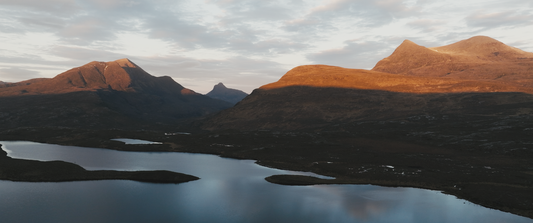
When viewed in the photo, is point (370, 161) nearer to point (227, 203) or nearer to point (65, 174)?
point (227, 203)

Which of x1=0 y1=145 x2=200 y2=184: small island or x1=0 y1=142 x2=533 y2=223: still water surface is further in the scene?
x1=0 y1=145 x2=200 y2=184: small island

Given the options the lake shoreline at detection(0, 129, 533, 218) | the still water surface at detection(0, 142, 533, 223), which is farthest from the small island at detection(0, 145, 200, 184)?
the lake shoreline at detection(0, 129, 533, 218)

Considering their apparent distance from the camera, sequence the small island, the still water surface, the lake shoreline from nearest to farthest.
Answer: the still water surface, the lake shoreline, the small island

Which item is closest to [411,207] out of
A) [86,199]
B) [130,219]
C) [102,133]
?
[130,219]

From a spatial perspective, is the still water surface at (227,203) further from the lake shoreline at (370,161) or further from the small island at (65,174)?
the lake shoreline at (370,161)

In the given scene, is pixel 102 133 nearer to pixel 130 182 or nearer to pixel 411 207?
pixel 130 182

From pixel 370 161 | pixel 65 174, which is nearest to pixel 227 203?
pixel 65 174

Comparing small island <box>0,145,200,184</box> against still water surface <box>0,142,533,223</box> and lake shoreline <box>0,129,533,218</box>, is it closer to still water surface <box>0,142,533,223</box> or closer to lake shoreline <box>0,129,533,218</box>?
still water surface <box>0,142,533,223</box>
